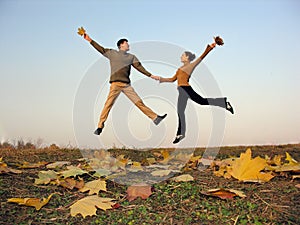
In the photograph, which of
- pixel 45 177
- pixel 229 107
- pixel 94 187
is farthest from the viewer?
pixel 229 107

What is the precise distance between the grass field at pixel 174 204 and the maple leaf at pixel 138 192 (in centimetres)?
4

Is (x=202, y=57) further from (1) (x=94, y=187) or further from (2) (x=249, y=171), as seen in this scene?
(1) (x=94, y=187)

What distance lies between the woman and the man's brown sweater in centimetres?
44

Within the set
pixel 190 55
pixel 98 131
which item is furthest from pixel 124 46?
pixel 98 131

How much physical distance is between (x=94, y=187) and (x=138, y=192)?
0.39 meters

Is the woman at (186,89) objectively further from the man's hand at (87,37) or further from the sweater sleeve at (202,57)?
the man's hand at (87,37)

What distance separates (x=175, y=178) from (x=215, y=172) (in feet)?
1.58

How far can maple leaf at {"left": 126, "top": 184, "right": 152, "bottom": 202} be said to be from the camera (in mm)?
2807

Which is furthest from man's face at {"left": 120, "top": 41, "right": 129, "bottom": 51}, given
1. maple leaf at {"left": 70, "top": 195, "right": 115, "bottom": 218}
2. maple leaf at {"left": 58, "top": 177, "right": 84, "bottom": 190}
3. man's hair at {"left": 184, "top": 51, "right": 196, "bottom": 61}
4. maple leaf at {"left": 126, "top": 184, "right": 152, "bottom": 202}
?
maple leaf at {"left": 70, "top": 195, "right": 115, "bottom": 218}

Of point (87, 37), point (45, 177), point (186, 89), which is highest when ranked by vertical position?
point (87, 37)

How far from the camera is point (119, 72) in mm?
4750

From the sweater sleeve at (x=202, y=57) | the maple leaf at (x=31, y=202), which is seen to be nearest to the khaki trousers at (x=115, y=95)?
the sweater sleeve at (x=202, y=57)

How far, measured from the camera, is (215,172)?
351cm

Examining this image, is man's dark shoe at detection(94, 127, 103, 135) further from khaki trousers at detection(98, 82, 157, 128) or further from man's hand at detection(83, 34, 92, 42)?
man's hand at detection(83, 34, 92, 42)
